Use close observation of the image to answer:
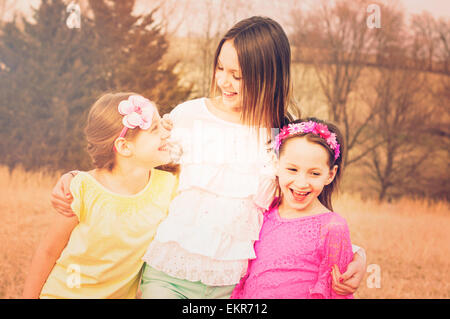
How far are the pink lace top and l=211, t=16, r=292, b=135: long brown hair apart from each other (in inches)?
19.2

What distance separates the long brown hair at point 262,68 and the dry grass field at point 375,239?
1.47 m

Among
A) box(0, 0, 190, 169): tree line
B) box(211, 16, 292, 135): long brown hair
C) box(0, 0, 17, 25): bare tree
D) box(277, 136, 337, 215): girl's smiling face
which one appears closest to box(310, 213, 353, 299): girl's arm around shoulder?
box(277, 136, 337, 215): girl's smiling face

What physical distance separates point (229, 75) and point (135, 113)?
17.3 inches

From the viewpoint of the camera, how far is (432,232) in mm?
3625

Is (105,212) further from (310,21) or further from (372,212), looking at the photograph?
(372,212)

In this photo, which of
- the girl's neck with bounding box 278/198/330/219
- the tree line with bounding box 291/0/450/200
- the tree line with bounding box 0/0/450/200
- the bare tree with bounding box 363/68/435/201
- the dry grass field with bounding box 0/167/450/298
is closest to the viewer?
the girl's neck with bounding box 278/198/330/219

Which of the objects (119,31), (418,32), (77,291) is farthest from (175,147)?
(418,32)

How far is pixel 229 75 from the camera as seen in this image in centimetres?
205

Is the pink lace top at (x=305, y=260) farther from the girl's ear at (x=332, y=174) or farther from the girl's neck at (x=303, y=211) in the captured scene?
the girl's ear at (x=332, y=174)

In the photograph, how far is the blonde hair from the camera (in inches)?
81.0

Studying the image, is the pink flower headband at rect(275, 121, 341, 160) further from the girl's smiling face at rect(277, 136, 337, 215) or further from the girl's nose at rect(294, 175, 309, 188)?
the girl's nose at rect(294, 175, 309, 188)

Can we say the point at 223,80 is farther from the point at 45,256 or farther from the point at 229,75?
the point at 45,256

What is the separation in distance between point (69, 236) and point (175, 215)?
481 mm

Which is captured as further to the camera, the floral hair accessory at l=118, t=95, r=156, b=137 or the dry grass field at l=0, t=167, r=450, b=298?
the dry grass field at l=0, t=167, r=450, b=298
